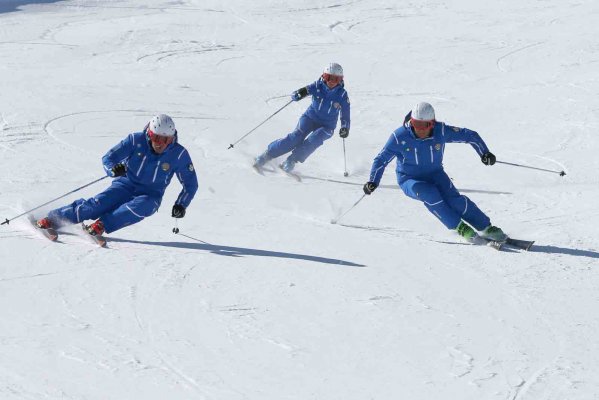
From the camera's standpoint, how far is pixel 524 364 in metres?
6.70

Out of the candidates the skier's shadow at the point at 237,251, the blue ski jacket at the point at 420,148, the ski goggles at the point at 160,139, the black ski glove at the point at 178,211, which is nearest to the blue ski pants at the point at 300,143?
the blue ski jacket at the point at 420,148

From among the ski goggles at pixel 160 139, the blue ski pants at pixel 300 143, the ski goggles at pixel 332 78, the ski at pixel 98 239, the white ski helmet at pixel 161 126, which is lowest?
the blue ski pants at pixel 300 143

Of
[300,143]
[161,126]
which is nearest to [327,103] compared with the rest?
[300,143]

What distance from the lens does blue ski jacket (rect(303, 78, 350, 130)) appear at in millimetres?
13359

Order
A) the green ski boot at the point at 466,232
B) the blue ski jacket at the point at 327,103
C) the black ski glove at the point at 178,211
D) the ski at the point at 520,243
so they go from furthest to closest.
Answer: the blue ski jacket at the point at 327,103 → the green ski boot at the point at 466,232 → the ski at the point at 520,243 → the black ski glove at the point at 178,211

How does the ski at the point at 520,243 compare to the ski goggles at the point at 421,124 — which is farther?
the ski goggles at the point at 421,124

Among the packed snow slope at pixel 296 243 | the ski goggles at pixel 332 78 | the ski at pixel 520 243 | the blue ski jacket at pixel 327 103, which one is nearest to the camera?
the packed snow slope at pixel 296 243

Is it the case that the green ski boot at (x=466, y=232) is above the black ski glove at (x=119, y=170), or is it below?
below

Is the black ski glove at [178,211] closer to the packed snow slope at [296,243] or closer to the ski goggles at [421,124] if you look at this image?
the packed snow slope at [296,243]

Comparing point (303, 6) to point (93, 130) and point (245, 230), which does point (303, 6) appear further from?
point (245, 230)

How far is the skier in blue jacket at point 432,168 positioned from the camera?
9.76 metres

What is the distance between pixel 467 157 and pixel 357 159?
154 centimetres

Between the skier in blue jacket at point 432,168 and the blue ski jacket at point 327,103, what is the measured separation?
3.34m

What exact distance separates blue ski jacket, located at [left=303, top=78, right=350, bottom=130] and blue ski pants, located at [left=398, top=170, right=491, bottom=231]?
3.40m
